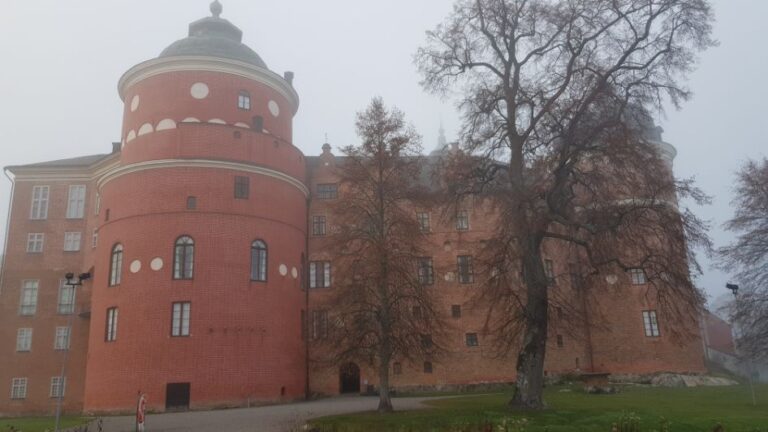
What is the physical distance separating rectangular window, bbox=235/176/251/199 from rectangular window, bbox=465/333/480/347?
54.6 feet

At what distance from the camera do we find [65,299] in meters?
38.0

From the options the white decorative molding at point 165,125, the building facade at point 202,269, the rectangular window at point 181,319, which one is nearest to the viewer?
the rectangular window at point 181,319

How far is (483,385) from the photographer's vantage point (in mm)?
37375

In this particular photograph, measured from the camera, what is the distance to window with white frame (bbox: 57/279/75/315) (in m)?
37.7

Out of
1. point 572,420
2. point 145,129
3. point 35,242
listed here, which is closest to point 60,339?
point 35,242

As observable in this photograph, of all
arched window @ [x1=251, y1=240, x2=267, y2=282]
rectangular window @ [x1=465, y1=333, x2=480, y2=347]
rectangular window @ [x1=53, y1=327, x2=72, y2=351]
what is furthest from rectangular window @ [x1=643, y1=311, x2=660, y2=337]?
rectangular window @ [x1=53, y1=327, x2=72, y2=351]

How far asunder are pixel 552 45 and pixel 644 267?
27.5 feet

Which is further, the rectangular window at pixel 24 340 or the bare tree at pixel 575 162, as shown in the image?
the rectangular window at pixel 24 340

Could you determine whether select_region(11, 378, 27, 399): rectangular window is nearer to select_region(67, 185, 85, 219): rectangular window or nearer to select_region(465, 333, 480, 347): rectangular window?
select_region(67, 185, 85, 219): rectangular window

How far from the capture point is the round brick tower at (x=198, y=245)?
2794cm

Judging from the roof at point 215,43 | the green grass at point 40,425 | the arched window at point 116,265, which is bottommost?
the green grass at point 40,425

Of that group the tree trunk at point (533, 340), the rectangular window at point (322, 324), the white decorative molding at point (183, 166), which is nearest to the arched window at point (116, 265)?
the white decorative molding at point (183, 166)

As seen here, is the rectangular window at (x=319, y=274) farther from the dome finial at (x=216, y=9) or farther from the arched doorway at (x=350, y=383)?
the dome finial at (x=216, y=9)

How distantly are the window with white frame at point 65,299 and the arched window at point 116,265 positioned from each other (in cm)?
956
